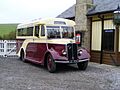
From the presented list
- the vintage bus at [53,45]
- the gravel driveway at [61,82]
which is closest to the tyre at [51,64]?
the vintage bus at [53,45]

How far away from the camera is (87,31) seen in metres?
18.2

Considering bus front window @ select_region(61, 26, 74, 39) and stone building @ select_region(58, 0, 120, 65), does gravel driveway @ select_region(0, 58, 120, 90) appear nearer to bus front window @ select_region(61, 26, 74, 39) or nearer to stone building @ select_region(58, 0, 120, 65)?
bus front window @ select_region(61, 26, 74, 39)

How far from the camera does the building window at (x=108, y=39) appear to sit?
53.1 feet

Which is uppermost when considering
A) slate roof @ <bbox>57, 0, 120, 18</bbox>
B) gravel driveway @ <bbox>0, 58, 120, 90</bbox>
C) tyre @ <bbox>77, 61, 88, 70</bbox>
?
slate roof @ <bbox>57, 0, 120, 18</bbox>

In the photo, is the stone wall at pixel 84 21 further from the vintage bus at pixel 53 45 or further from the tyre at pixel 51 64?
the tyre at pixel 51 64

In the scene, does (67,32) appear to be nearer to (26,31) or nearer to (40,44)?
(40,44)

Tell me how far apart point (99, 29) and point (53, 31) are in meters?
3.67

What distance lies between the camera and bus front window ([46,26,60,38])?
14805 mm

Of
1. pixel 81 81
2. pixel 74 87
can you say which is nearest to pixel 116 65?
pixel 81 81

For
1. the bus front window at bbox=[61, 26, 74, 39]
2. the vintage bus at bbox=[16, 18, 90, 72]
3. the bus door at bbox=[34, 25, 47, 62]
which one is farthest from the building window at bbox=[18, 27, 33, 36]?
the bus front window at bbox=[61, 26, 74, 39]

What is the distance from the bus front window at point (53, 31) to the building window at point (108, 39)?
10.5 feet

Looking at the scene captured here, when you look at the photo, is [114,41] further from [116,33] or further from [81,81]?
[81,81]

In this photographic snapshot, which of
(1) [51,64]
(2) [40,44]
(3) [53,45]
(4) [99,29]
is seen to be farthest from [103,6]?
(1) [51,64]

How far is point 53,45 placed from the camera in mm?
14086
